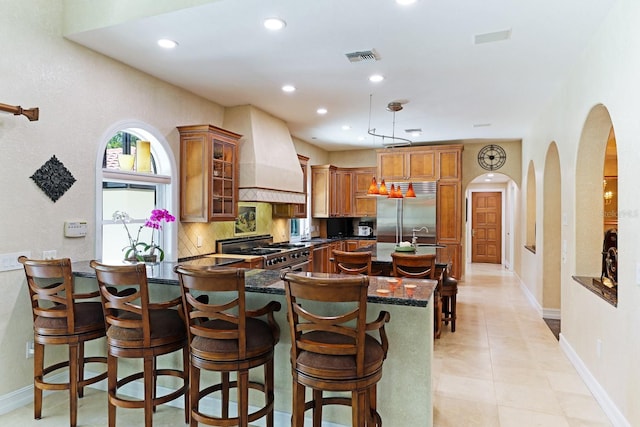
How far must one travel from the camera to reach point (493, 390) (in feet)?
10.1

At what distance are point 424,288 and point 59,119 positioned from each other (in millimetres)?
3080

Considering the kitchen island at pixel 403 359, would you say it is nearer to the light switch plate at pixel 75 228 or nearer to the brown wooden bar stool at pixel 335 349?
the brown wooden bar stool at pixel 335 349

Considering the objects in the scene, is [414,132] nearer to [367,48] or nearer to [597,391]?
[367,48]

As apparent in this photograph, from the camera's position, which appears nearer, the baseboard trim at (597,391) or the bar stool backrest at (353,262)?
the baseboard trim at (597,391)

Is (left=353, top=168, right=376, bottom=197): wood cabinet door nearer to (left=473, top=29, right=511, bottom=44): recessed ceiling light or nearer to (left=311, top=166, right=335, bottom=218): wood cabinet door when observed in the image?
(left=311, top=166, right=335, bottom=218): wood cabinet door

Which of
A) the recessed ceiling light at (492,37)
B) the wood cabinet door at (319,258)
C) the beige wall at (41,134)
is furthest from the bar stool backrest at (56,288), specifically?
the wood cabinet door at (319,258)

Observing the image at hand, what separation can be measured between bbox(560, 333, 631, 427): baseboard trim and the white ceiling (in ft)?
8.86

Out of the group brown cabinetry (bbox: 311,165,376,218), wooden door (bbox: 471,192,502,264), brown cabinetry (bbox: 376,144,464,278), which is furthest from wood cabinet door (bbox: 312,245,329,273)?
wooden door (bbox: 471,192,502,264)

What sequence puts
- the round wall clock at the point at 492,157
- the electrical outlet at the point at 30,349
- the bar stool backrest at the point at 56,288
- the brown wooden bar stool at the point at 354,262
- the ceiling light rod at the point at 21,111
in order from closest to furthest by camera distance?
the bar stool backrest at the point at 56,288, the ceiling light rod at the point at 21,111, the electrical outlet at the point at 30,349, the brown wooden bar stool at the point at 354,262, the round wall clock at the point at 492,157

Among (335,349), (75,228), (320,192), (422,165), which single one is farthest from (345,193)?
(335,349)

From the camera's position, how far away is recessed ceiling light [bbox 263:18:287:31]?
2820mm

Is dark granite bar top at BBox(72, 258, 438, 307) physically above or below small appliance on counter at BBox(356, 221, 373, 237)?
below

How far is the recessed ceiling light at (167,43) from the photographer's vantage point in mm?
3191

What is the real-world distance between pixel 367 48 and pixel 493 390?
2995mm
